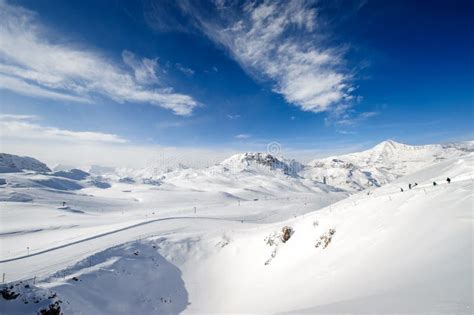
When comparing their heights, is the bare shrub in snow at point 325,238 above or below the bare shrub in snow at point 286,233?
above

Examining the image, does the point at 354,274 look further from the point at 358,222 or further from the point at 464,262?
the point at 358,222

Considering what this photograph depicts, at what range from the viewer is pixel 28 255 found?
30.5 m

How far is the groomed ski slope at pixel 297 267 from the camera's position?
10367 mm

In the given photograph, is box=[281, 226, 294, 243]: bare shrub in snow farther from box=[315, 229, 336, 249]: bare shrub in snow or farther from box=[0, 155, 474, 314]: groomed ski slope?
box=[315, 229, 336, 249]: bare shrub in snow

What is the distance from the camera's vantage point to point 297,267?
2147 cm

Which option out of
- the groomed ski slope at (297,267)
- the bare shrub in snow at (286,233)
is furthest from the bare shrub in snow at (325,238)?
the bare shrub in snow at (286,233)

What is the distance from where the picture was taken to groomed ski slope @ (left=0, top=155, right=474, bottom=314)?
10.4 m

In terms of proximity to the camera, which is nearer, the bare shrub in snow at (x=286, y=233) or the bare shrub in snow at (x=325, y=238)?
the bare shrub in snow at (x=325, y=238)

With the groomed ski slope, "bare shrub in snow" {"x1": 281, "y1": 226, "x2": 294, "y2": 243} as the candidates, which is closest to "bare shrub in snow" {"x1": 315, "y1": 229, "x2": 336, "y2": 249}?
the groomed ski slope

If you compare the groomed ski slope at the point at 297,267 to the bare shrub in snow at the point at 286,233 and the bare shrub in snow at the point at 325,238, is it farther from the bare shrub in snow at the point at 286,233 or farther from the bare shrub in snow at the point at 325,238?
the bare shrub in snow at the point at 286,233

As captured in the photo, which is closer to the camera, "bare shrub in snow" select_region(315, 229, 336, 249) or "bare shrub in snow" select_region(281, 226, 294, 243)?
"bare shrub in snow" select_region(315, 229, 336, 249)

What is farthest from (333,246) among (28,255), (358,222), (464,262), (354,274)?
(28,255)

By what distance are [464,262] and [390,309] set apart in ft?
15.0

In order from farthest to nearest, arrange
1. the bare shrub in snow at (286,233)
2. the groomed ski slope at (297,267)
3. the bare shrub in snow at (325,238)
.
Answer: the bare shrub in snow at (286,233), the bare shrub in snow at (325,238), the groomed ski slope at (297,267)
